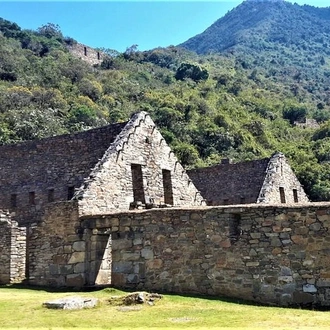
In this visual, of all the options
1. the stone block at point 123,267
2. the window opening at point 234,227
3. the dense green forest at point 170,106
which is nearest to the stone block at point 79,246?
the stone block at point 123,267

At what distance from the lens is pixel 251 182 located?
3167cm

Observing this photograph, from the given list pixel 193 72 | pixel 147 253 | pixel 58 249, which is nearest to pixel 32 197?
pixel 58 249

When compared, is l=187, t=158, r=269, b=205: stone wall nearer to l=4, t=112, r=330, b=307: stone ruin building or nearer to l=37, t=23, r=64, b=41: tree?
l=4, t=112, r=330, b=307: stone ruin building

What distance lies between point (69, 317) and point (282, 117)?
9430cm

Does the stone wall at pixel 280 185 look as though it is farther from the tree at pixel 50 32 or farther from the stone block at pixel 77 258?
the tree at pixel 50 32

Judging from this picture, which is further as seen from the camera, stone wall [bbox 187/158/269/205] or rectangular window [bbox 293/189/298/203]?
stone wall [bbox 187/158/269/205]

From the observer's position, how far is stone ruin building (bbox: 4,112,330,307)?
13016 mm

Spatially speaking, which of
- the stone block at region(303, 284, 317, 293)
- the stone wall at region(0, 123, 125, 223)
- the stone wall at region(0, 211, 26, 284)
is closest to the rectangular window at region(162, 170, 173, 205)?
the stone wall at region(0, 123, 125, 223)

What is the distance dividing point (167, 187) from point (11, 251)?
277 inches

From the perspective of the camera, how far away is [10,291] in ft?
52.4

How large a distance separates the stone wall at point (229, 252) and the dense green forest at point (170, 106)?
35.0 meters

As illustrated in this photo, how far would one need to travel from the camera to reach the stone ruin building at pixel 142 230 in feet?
42.7

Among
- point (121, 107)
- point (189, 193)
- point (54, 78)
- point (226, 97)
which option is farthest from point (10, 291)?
point (226, 97)

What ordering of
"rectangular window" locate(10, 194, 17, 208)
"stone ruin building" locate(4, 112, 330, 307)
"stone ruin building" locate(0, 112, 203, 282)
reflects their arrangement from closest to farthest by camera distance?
"stone ruin building" locate(4, 112, 330, 307) → "stone ruin building" locate(0, 112, 203, 282) → "rectangular window" locate(10, 194, 17, 208)
